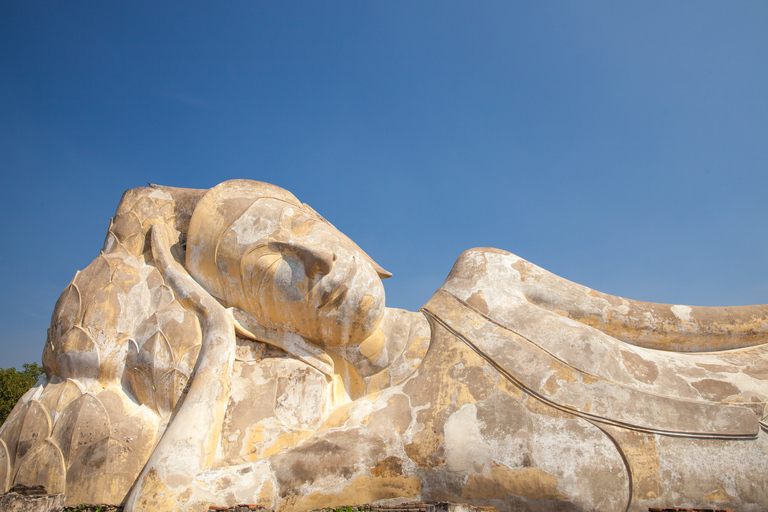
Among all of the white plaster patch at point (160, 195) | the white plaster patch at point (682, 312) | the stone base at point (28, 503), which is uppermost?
the white plaster patch at point (160, 195)

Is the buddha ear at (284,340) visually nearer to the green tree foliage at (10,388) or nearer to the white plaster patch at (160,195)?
the white plaster patch at (160,195)

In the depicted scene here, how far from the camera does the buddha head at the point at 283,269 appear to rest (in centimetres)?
367

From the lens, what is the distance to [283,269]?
12.1 feet

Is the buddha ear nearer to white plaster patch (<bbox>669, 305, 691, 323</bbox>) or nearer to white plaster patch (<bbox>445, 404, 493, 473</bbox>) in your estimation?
white plaster patch (<bbox>445, 404, 493, 473</bbox>)

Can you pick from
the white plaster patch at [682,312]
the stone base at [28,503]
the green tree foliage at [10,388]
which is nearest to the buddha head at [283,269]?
the stone base at [28,503]

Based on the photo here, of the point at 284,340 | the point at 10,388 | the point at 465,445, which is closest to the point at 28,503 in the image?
the point at 284,340

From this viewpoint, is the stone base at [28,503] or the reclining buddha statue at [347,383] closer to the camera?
the stone base at [28,503]

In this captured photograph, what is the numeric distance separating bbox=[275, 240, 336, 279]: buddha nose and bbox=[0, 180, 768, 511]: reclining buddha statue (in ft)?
0.04

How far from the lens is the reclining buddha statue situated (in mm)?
3020

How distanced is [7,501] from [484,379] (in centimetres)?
287

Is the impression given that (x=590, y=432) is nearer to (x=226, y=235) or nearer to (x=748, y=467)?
(x=748, y=467)

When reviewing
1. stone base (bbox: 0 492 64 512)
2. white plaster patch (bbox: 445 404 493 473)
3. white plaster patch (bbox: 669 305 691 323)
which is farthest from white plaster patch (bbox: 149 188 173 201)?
white plaster patch (bbox: 669 305 691 323)

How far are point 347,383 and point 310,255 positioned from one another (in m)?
1.12

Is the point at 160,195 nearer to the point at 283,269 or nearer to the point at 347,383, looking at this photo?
the point at 283,269
